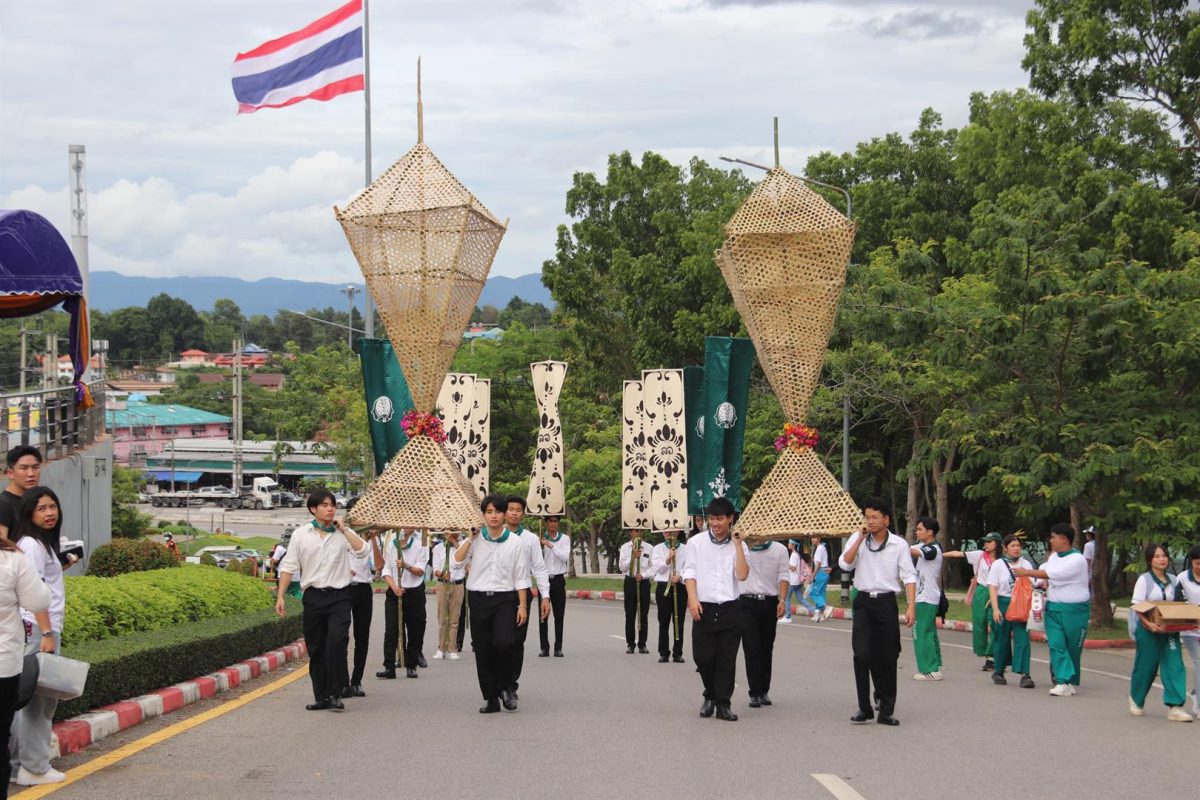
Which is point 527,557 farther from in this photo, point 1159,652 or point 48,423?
point 48,423

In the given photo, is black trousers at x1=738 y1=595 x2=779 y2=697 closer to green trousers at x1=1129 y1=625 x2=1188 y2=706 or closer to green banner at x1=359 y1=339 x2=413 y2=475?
green trousers at x1=1129 y1=625 x2=1188 y2=706

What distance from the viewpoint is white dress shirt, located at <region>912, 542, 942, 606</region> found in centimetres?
1552

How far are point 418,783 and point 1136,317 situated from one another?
15304mm

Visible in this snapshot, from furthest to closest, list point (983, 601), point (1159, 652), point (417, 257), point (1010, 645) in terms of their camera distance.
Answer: point (983, 601) → point (1010, 645) → point (417, 257) → point (1159, 652)

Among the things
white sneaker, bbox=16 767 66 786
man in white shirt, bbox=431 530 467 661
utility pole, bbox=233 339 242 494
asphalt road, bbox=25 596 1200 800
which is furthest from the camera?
utility pole, bbox=233 339 242 494

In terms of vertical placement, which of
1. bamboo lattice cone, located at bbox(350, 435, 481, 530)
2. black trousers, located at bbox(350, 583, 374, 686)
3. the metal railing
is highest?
the metal railing

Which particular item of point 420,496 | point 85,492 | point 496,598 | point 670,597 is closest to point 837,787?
point 496,598

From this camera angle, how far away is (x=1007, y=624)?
50.0 feet

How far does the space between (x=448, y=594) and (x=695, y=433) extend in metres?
5.86

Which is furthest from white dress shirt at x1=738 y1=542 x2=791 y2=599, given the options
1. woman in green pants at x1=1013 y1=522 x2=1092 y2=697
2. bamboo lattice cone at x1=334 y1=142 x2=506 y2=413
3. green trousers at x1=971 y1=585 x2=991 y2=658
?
green trousers at x1=971 y1=585 x2=991 y2=658

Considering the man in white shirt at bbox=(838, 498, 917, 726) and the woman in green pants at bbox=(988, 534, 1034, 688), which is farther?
the woman in green pants at bbox=(988, 534, 1034, 688)

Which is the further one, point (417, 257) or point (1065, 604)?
point (417, 257)

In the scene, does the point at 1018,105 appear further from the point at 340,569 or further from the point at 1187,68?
the point at 340,569

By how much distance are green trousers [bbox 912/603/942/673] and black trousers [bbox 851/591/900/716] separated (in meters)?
3.96
